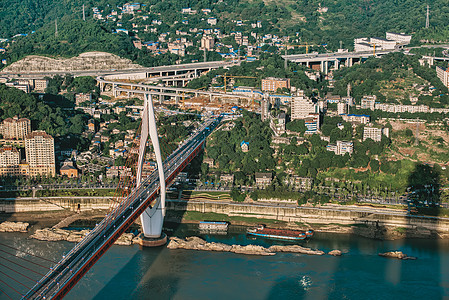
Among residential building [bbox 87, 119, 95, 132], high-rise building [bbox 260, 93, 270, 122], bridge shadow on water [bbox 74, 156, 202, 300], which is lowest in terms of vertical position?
bridge shadow on water [bbox 74, 156, 202, 300]

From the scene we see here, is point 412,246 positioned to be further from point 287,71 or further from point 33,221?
point 287,71

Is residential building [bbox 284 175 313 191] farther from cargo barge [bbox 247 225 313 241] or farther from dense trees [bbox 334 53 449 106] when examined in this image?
dense trees [bbox 334 53 449 106]

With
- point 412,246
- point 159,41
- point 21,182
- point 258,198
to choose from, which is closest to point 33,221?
point 21,182

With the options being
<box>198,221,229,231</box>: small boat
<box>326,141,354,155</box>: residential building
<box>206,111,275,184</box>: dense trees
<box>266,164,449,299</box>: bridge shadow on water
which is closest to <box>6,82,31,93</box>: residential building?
<box>206,111,275,184</box>: dense trees

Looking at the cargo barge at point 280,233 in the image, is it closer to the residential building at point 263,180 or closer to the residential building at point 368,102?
the residential building at point 263,180

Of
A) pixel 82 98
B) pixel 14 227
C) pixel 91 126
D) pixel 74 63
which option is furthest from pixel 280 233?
pixel 74 63

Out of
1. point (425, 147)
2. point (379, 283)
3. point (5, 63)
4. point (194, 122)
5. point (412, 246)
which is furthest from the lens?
point (5, 63)
